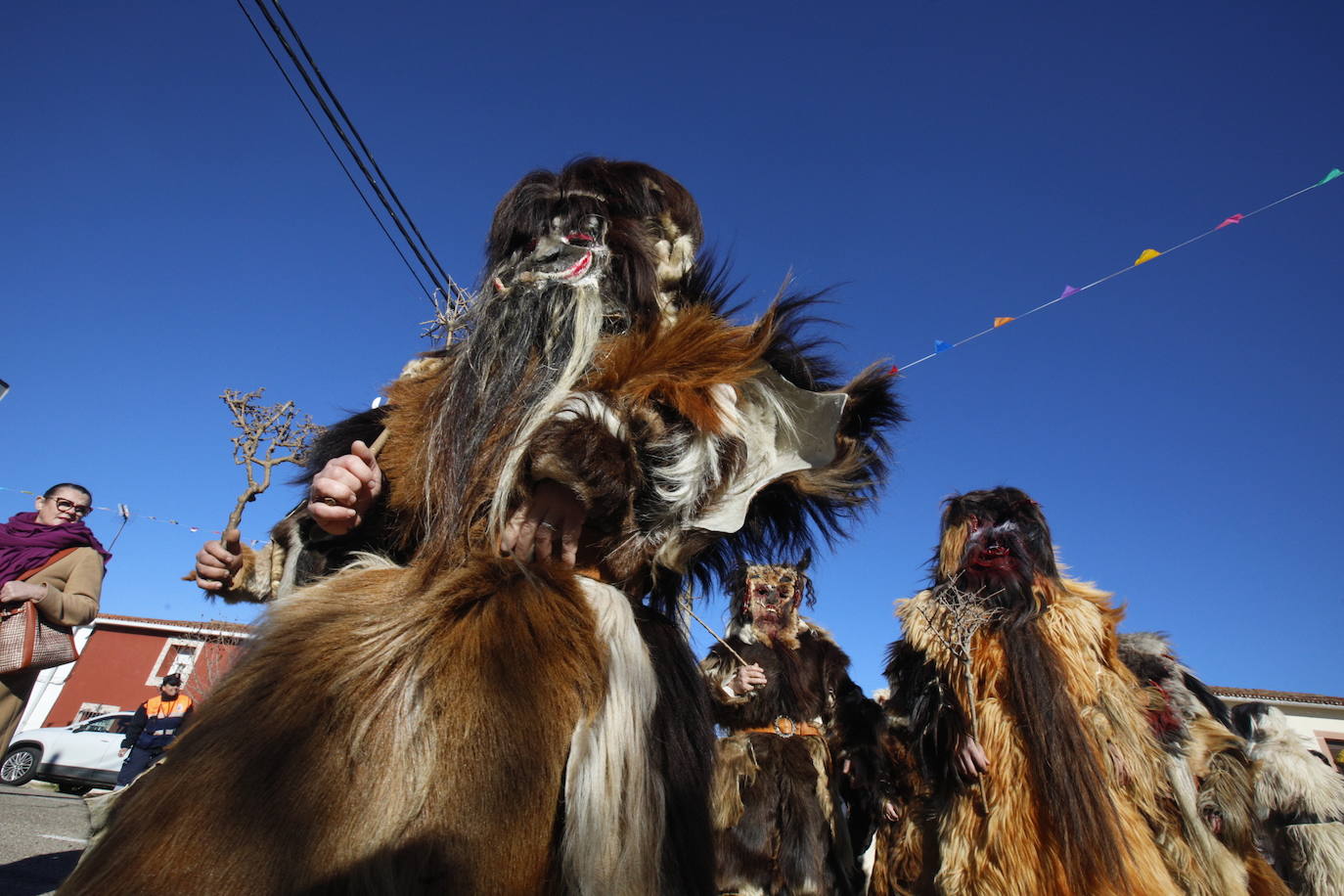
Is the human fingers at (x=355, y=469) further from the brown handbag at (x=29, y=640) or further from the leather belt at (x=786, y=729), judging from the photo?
the leather belt at (x=786, y=729)

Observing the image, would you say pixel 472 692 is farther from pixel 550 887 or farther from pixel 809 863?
pixel 809 863

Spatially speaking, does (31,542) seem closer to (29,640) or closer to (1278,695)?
(29,640)

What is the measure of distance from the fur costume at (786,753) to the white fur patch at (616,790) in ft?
7.67

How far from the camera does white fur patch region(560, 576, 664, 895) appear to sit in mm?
907

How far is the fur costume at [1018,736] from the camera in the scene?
7.46 ft

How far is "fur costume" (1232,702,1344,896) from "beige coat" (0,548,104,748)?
6665 millimetres

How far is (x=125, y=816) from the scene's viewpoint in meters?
0.82

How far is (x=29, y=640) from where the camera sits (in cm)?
309

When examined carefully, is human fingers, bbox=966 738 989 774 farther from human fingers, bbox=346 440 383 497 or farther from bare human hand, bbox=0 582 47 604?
bare human hand, bbox=0 582 47 604

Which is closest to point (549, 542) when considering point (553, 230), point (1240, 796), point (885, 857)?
point (553, 230)

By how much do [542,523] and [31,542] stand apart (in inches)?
138

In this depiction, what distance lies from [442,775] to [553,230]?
1202 millimetres

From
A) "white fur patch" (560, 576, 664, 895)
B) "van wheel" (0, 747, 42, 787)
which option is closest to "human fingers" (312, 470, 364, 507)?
"white fur patch" (560, 576, 664, 895)

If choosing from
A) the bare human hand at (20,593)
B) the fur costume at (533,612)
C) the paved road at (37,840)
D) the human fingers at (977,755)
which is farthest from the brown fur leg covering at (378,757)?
the bare human hand at (20,593)
